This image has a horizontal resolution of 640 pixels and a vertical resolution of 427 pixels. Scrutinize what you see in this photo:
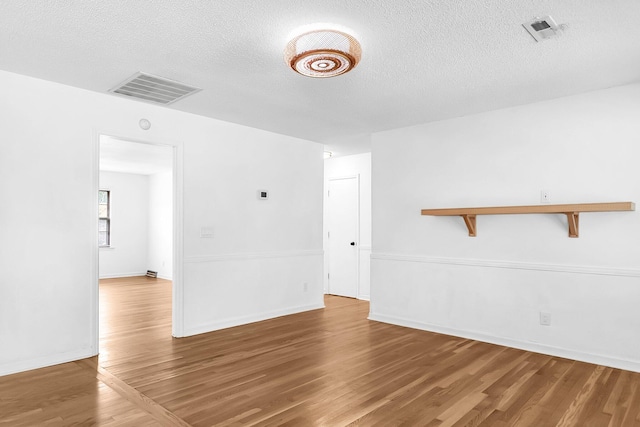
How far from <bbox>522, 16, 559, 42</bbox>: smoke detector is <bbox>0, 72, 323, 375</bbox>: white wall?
3390 millimetres

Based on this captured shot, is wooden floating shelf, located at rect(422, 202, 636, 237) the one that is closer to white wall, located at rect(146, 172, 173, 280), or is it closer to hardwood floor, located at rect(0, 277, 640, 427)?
hardwood floor, located at rect(0, 277, 640, 427)

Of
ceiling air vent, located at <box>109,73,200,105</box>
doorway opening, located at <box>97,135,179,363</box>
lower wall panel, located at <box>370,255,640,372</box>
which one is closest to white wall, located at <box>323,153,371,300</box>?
lower wall panel, located at <box>370,255,640,372</box>

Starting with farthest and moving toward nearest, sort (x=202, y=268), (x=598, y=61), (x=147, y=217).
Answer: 1. (x=147, y=217)
2. (x=202, y=268)
3. (x=598, y=61)

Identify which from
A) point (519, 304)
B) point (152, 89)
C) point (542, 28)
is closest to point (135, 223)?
point (152, 89)

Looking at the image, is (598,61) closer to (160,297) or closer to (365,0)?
(365,0)

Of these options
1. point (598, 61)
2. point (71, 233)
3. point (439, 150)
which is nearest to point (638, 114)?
point (598, 61)

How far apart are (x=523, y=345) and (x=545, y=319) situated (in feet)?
1.15

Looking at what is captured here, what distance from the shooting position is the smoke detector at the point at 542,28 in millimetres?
2434

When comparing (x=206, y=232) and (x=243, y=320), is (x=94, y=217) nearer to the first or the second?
(x=206, y=232)

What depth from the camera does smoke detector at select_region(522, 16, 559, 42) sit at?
2.43m

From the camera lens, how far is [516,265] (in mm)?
4074

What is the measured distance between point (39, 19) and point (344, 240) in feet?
17.4

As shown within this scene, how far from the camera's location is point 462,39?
2689 millimetres

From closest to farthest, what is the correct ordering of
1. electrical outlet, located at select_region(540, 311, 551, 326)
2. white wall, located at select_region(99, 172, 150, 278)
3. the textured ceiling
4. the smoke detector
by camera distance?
the textured ceiling < the smoke detector < electrical outlet, located at select_region(540, 311, 551, 326) < white wall, located at select_region(99, 172, 150, 278)
